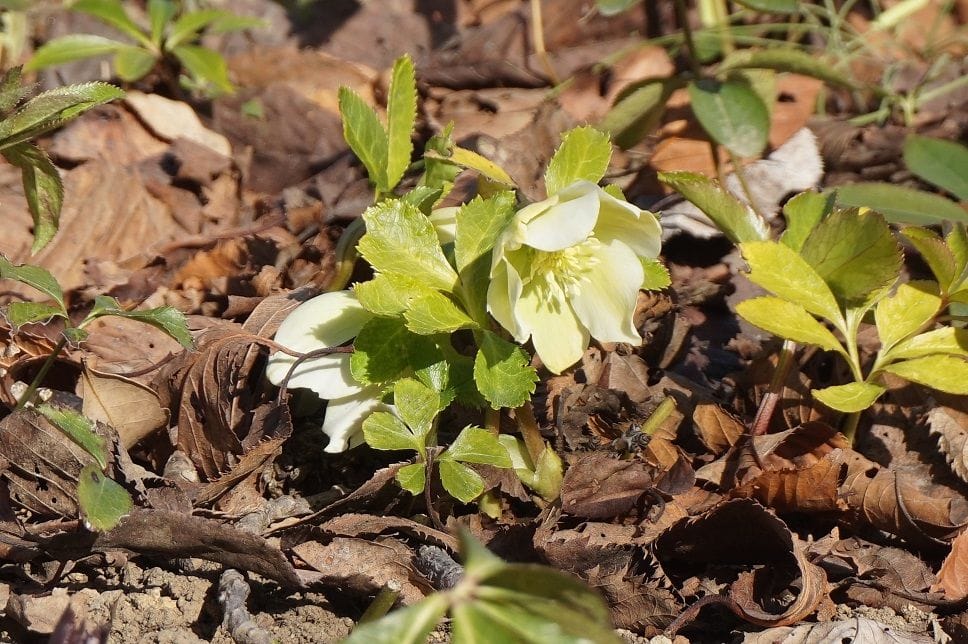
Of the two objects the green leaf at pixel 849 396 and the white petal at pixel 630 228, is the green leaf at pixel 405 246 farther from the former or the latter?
the green leaf at pixel 849 396

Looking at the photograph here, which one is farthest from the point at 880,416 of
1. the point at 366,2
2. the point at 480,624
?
the point at 366,2

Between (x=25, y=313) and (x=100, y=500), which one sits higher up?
(x=25, y=313)

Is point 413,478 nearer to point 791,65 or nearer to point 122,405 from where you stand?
point 122,405

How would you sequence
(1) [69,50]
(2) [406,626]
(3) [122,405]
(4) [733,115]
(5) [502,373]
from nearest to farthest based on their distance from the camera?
1. (2) [406,626]
2. (5) [502,373]
3. (3) [122,405]
4. (4) [733,115]
5. (1) [69,50]

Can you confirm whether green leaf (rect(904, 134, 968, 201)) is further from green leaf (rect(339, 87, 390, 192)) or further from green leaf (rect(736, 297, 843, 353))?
green leaf (rect(339, 87, 390, 192))

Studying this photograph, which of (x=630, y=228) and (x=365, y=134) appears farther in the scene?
(x=365, y=134)

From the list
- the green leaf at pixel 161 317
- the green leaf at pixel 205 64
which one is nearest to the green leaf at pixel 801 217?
the green leaf at pixel 161 317

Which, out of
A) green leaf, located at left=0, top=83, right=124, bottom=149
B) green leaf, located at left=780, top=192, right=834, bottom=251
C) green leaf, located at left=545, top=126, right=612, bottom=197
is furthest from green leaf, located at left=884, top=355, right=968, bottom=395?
green leaf, located at left=0, top=83, right=124, bottom=149

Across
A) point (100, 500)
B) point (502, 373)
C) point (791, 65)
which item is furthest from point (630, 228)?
→ point (791, 65)
